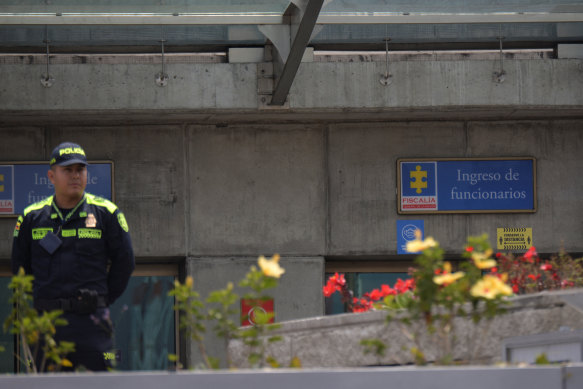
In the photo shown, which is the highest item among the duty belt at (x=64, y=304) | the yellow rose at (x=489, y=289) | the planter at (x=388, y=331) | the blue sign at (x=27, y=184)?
the blue sign at (x=27, y=184)

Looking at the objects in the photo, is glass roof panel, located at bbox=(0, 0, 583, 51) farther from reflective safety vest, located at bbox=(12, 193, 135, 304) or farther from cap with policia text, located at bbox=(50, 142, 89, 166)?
reflective safety vest, located at bbox=(12, 193, 135, 304)

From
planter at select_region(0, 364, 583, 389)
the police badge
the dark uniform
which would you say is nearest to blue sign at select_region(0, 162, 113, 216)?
the dark uniform

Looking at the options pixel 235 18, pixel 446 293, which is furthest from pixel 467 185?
pixel 446 293

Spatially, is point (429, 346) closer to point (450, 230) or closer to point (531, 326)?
point (531, 326)

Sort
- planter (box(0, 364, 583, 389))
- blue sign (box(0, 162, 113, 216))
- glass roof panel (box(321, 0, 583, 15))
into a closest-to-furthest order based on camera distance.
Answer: planter (box(0, 364, 583, 389)), glass roof panel (box(321, 0, 583, 15)), blue sign (box(0, 162, 113, 216))

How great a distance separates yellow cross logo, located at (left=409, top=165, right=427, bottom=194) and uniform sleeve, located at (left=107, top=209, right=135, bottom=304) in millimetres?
5216

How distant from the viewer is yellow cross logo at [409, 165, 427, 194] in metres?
Result: 9.88

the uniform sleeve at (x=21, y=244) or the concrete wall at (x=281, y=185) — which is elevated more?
the concrete wall at (x=281, y=185)

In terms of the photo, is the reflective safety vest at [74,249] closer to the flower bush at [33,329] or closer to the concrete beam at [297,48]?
the flower bush at [33,329]

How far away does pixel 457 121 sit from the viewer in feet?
32.8

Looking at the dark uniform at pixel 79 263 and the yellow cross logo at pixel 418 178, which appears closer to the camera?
the dark uniform at pixel 79 263

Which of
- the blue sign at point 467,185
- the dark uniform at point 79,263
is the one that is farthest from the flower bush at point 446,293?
the blue sign at point 467,185

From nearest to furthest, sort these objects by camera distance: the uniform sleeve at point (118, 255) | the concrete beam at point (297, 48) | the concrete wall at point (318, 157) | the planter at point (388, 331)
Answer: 1. the planter at point (388, 331)
2. the uniform sleeve at point (118, 255)
3. the concrete beam at point (297, 48)
4. the concrete wall at point (318, 157)

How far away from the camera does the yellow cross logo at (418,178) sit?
32.4ft
